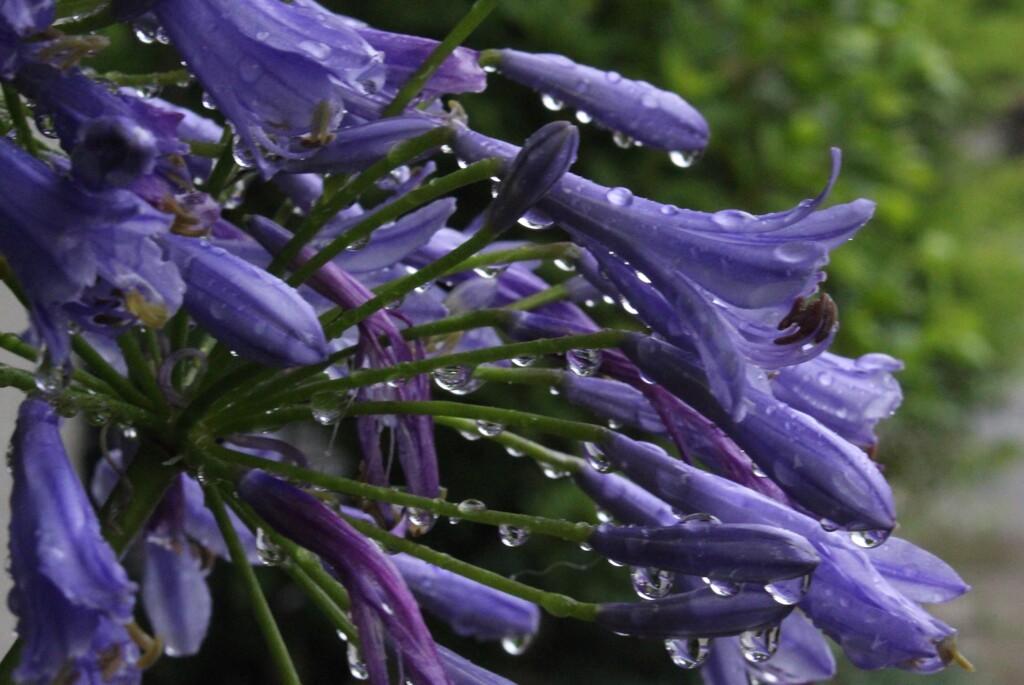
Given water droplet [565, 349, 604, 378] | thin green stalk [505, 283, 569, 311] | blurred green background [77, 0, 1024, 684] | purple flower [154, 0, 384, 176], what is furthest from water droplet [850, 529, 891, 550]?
blurred green background [77, 0, 1024, 684]

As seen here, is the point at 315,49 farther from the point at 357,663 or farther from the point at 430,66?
the point at 357,663

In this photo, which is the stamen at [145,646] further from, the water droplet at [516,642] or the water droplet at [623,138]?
the water droplet at [623,138]

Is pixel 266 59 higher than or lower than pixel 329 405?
higher

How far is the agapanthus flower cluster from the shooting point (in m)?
0.75

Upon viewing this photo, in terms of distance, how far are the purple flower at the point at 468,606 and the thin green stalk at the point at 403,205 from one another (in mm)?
379

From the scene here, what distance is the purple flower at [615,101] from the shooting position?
3.58 ft

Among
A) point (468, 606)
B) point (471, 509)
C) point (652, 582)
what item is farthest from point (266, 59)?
point (468, 606)

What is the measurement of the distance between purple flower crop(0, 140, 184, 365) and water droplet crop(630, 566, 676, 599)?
0.40 m

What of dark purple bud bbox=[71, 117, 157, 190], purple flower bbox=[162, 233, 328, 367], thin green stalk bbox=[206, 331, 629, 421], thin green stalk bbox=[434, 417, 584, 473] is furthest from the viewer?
thin green stalk bbox=[434, 417, 584, 473]

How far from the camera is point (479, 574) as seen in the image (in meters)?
0.86

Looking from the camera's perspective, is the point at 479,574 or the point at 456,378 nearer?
the point at 479,574

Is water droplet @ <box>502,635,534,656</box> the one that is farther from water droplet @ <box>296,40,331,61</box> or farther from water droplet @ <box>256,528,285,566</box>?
water droplet @ <box>296,40,331,61</box>

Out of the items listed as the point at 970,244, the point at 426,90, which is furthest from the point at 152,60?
the point at 970,244

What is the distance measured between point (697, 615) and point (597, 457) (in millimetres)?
185
